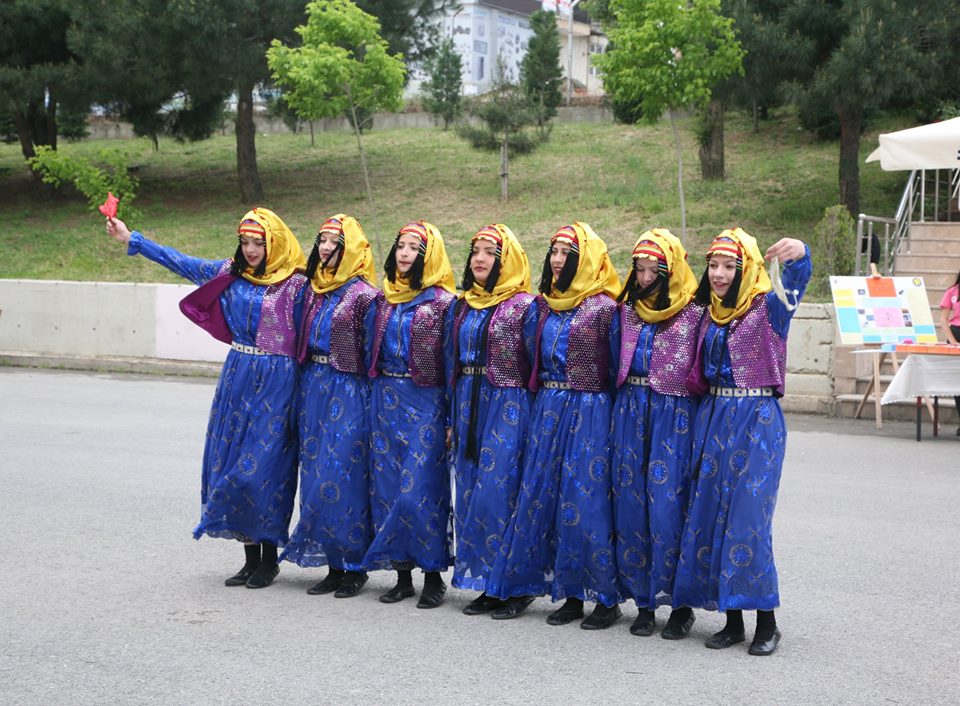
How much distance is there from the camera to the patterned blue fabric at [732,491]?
17.9 ft

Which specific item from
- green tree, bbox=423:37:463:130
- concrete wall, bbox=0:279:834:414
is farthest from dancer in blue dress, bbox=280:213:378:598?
green tree, bbox=423:37:463:130

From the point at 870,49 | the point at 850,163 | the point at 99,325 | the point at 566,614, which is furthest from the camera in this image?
the point at 850,163

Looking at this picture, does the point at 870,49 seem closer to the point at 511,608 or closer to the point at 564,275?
the point at 564,275

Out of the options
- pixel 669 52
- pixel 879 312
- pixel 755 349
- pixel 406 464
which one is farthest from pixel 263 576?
pixel 669 52

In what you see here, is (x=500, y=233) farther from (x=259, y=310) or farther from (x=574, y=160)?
(x=574, y=160)

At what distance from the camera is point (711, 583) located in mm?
5570

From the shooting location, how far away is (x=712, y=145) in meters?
28.1

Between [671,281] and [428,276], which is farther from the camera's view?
[428,276]

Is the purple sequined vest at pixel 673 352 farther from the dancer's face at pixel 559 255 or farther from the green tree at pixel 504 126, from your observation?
the green tree at pixel 504 126

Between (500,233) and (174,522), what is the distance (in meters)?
3.37

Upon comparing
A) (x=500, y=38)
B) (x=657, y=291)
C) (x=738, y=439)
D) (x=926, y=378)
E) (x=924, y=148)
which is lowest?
(x=926, y=378)

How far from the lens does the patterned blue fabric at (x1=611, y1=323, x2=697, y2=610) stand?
18.6 feet

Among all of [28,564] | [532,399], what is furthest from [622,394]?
[28,564]

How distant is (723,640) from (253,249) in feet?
10.3
